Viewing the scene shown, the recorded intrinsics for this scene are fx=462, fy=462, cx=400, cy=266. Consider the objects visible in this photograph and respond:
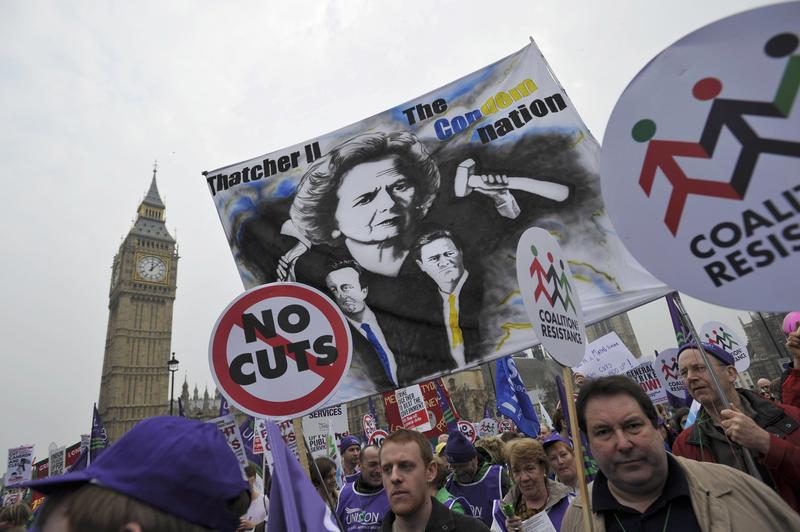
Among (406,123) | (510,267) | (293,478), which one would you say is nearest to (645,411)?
(293,478)

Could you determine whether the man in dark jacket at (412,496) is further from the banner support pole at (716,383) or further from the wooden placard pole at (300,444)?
the banner support pole at (716,383)

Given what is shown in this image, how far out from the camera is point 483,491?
484 centimetres

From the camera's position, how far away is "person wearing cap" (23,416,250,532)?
3.66 ft

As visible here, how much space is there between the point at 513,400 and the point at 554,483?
159 inches

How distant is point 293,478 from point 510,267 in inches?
129

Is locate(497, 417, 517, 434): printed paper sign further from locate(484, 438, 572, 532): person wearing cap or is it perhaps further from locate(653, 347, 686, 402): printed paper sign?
locate(484, 438, 572, 532): person wearing cap

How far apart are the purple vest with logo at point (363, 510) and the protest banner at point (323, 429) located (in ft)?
24.4

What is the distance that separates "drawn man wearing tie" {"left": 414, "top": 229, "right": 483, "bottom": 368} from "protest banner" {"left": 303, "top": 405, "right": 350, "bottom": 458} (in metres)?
7.71

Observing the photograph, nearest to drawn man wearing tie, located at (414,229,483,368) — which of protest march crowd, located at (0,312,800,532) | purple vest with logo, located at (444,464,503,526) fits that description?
protest march crowd, located at (0,312,800,532)

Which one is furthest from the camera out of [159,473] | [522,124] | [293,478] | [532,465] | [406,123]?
[406,123]

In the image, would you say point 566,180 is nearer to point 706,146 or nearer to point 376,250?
point 376,250

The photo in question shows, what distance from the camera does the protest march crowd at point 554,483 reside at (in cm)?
116

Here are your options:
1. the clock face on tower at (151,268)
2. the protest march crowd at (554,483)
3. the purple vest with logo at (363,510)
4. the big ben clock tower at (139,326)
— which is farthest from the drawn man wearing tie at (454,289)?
the clock face on tower at (151,268)

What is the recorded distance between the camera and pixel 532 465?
3.42 meters
